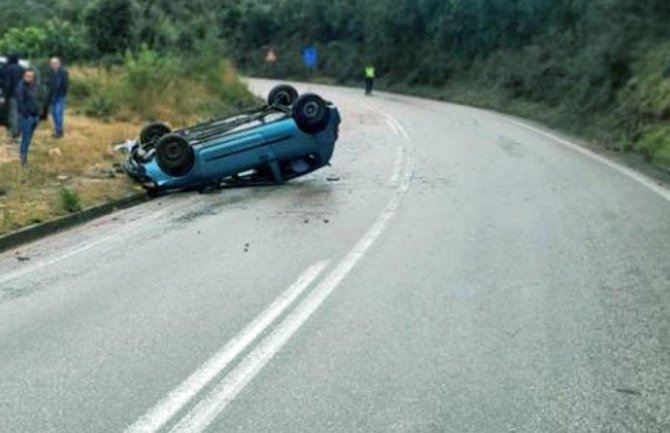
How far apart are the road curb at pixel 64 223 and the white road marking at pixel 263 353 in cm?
414

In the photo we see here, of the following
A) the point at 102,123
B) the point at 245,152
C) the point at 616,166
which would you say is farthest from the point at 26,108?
the point at 616,166

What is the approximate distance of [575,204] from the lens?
1249cm

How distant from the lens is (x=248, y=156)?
14.5 metres

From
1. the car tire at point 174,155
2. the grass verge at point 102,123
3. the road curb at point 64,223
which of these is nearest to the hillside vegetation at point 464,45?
the grass verge at point 102,123

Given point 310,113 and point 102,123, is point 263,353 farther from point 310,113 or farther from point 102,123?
A: point 102,123

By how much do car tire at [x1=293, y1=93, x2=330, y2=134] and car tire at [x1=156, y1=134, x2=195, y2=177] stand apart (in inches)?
69.1

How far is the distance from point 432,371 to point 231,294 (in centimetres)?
255

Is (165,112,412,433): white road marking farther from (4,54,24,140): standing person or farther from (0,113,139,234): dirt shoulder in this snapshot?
(4,54,24,140): standing person

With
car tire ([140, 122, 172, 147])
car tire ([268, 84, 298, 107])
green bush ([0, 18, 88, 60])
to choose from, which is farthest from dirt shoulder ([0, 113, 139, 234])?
green bush ([0, 18, 88, 60])

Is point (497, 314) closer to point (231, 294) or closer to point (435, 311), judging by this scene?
point (435, 311)

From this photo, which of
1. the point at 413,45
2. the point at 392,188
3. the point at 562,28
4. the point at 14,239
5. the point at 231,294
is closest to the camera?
the point at 231,294

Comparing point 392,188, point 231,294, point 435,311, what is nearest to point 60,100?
point 392,188

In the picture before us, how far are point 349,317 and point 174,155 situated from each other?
25.4 feet

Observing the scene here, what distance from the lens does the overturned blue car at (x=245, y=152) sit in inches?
562
